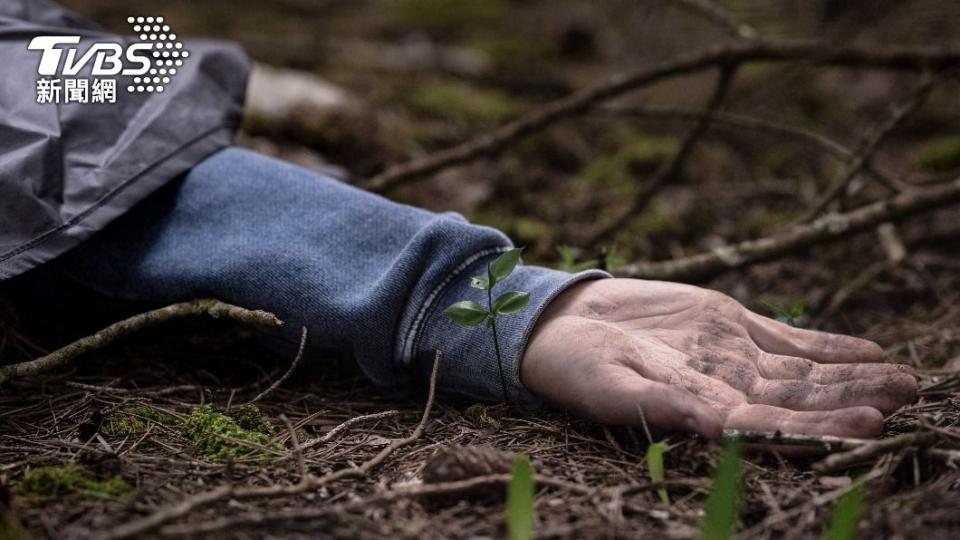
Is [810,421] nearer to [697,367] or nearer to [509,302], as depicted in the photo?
[697,367]

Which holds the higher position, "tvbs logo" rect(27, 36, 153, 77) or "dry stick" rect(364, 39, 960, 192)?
"dry stick" rect(364, 39, 960, 192)

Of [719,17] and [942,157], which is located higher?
[719,17]

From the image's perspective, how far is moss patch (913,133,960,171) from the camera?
3.45 meters

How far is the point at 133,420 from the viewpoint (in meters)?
1.49

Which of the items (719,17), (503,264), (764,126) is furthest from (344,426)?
(719,17)

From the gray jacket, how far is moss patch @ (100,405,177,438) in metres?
0.37

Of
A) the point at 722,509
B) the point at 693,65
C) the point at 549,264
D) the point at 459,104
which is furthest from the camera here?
the point at 459,104

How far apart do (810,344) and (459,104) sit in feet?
9.54

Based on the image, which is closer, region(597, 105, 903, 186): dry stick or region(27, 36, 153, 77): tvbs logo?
region(27, 36, 153, 77): tvbs logo

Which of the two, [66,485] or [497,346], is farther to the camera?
[497,346]

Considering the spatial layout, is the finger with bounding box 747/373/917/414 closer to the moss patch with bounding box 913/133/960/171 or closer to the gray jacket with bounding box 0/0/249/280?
the gray jacket with bounding box 0/0/249/280

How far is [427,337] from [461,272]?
0.16 m

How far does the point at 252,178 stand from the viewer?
1.90 meters

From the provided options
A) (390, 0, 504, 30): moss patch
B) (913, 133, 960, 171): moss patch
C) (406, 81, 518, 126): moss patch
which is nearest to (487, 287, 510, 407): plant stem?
(406, 81, 518, 126): moss patch
